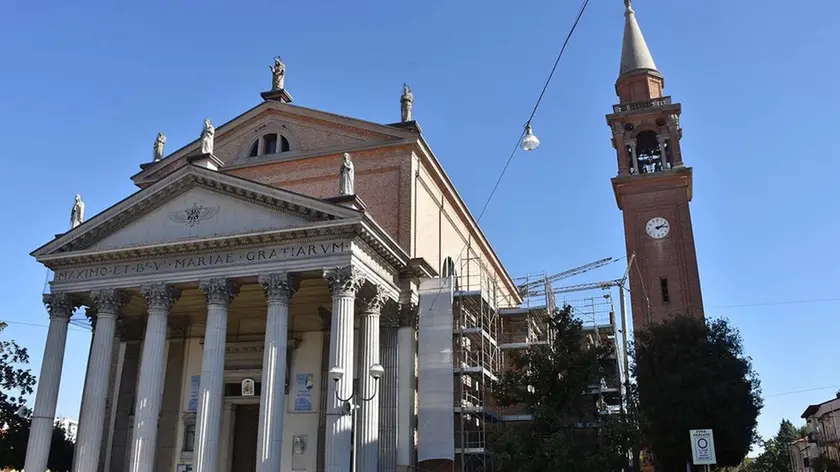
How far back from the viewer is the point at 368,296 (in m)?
21.0

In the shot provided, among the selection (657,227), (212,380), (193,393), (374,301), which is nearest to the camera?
(212,380)

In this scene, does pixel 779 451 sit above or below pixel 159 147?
below

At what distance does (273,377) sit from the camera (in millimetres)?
18891

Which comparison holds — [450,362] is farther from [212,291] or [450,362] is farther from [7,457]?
[7,457]

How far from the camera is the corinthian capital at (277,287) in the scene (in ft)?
65.3

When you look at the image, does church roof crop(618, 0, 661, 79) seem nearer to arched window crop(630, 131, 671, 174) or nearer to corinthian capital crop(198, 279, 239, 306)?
arched window crop(630, 131, 671, 174)

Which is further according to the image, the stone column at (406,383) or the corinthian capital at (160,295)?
the corinthian capital at (160,295)

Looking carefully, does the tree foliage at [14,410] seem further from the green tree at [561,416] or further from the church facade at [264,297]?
the green tree at [561,416]

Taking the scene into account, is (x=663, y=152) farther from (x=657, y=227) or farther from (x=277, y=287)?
(x=277, y=287)

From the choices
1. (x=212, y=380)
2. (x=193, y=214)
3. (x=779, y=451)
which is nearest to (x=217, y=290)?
(x=212, y=380)

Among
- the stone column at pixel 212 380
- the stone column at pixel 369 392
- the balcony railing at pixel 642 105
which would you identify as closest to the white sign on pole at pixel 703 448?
the stone column at pixel 369 392

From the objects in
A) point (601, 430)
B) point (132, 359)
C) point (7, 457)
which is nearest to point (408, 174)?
point (601, 430)

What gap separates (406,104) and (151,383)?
43.4 feet

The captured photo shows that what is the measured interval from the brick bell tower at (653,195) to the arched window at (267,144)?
1836cm
